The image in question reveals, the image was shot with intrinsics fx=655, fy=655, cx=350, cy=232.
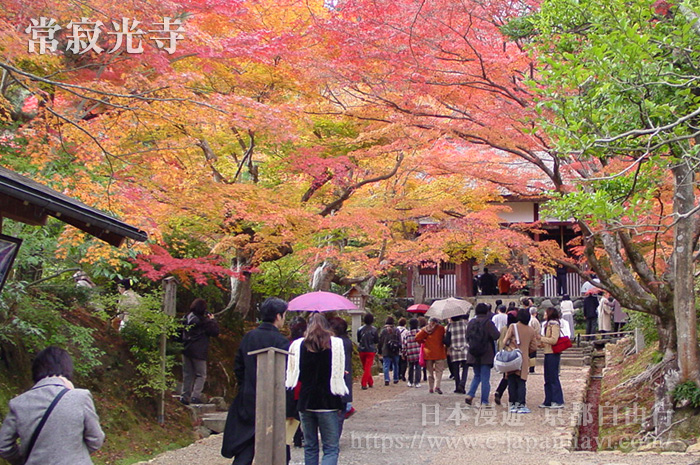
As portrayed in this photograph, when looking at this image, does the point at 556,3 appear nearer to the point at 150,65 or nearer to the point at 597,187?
the point at 597,187

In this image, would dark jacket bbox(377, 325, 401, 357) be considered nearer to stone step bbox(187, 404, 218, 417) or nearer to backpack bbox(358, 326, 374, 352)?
backpack bbox(358, 326, 374, 352)

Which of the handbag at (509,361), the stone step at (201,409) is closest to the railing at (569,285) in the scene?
the handbag at (509,361)

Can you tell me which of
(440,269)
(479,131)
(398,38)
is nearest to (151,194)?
(398,38)

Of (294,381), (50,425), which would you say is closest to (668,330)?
(294,381)

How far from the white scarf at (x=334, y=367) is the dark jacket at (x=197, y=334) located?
4318mm

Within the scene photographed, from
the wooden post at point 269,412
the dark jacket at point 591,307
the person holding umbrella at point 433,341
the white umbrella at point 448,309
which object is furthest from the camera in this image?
the dark jacket at point 591,307

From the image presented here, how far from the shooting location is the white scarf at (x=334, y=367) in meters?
5.91

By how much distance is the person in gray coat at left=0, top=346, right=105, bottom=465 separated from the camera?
12.4 feet

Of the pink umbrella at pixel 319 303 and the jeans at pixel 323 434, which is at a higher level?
the pink umbrella at pixel 319 303

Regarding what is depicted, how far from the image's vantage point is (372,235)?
14.0 m

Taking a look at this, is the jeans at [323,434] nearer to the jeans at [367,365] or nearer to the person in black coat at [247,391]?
the person in black coat at [247,391]

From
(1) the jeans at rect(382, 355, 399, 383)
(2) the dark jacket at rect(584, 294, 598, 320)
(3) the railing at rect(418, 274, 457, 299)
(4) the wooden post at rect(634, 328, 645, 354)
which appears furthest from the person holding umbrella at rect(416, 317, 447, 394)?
(3) the railing at rect(418, 274, 457, 299)

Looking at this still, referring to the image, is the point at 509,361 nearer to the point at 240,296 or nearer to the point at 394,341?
the point at 394,341

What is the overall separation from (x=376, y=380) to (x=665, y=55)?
12066mm
